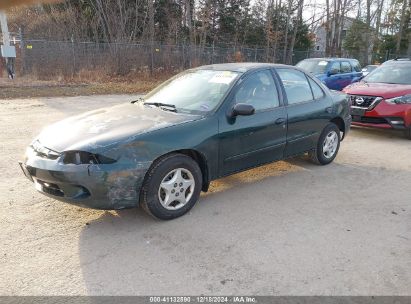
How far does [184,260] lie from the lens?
3363 mm

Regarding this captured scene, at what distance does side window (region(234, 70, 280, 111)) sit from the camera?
188 inches

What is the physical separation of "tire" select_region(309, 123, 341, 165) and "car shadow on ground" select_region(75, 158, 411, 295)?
95cm

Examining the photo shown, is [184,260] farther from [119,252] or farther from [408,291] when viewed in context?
[408,291]

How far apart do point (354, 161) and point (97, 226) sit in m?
4.50

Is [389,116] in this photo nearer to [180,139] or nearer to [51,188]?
[180,139]

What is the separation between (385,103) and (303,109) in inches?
138

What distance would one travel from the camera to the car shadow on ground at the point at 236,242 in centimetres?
307

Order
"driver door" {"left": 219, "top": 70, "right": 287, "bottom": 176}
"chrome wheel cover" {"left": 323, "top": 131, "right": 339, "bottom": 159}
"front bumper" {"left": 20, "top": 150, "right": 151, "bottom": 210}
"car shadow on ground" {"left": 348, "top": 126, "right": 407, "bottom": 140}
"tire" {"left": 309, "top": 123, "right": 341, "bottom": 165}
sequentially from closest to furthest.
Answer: "front bumper" {"left": 20, "top": 150, "right": 151, "bottom": 210} < "driver door" {"left": 219, "top": 70, "right": 287, "bottom": 176} < "tire" {"left": 309, "top": 123, "right": 341, "bottom": 165} < "chrome wheel cover" {"left": 323, "top": 131, "right": 339, "bottom": 159} < "car shadow on ground" {"left": 348, "top": 126, "right": 407, "bottom": 140}

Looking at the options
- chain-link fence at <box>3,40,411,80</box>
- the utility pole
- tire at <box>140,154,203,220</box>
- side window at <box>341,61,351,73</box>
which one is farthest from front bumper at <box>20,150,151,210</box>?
chain-link fence at <box>3,40,411,80</box>

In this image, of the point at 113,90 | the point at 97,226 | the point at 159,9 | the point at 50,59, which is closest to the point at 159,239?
the point at 97,226

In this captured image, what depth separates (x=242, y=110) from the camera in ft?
14.5

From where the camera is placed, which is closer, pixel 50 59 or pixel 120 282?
pixel 120 282

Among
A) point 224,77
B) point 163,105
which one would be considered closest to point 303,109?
point 224,77

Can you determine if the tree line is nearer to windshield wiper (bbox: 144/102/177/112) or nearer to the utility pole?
the utility pole
